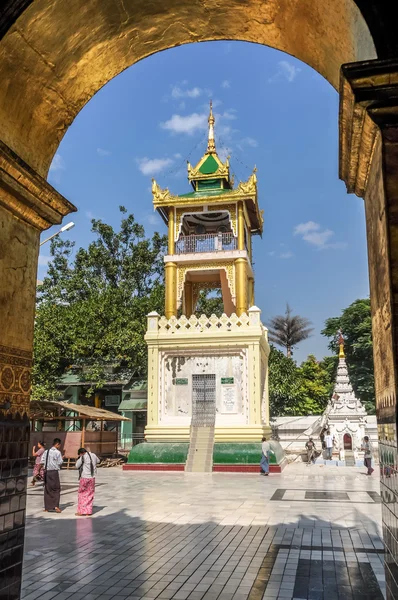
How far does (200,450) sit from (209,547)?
12.1m

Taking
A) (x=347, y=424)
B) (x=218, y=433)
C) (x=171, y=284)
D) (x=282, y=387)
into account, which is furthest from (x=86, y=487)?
(x=282, y=387)

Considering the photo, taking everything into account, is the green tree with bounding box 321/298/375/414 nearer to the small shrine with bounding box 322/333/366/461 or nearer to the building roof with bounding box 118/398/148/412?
the small shrine with bounding box 322/333/366/461

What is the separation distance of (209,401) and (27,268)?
1615cm

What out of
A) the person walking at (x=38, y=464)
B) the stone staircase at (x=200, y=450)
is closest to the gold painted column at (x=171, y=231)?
the stone staircase at (x=200, y=450)

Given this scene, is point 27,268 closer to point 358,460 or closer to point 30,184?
point 30,184

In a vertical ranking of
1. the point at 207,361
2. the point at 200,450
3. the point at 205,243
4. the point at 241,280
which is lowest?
the point at 200,450

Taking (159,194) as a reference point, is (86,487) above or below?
below

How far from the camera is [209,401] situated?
790 inches

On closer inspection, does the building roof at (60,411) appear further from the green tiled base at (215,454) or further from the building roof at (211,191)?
the building roof at (211,191)

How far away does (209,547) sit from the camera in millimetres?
6754

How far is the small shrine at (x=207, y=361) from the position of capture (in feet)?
61.6

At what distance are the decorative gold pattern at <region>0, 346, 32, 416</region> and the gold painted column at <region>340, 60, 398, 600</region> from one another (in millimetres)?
2757

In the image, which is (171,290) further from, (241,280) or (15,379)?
(15,379)

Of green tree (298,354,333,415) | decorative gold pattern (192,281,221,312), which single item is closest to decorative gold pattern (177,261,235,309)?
decorative gold pattern (192,281,221,312)
